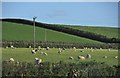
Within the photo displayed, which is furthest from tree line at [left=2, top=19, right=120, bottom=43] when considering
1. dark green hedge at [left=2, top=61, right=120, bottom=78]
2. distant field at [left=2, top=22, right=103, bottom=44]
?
dark green hedge at [left=2, top=61, right=120, bottom=78]

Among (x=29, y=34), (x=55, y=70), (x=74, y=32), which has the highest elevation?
(x=74, y=32)

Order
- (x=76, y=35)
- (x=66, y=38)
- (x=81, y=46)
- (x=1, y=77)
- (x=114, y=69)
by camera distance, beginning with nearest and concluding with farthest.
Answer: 1. (x=1, y=77)
2. (x=114, y=69)
3. (x=81, y=46)
4. (x=66, y=38)
5. (x=76, y=35)

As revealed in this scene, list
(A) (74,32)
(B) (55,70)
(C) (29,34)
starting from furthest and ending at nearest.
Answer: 1. (A) (74,32)
2. (C) (29,34)
3. (B) (55,70)

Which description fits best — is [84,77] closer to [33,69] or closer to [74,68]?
[74,68]

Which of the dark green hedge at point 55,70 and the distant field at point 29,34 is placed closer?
the dark green hedge at point 55,70

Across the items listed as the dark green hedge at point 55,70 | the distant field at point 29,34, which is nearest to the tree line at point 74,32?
the distant field at point 29,34

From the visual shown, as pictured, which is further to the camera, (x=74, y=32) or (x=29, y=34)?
(x=74, y=32)

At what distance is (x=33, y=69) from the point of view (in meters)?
18.5

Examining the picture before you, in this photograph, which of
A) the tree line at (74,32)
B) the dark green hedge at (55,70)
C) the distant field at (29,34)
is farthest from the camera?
the tree line at (74,32)

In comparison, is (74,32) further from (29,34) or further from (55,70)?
(55,70)

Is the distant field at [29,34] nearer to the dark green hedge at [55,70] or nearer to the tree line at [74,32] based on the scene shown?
the tree line at [74,32]

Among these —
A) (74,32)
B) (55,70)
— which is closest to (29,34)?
A: (74,32)

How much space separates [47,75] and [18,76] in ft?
4.53

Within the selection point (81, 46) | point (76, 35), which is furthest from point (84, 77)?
point (76, 35)
